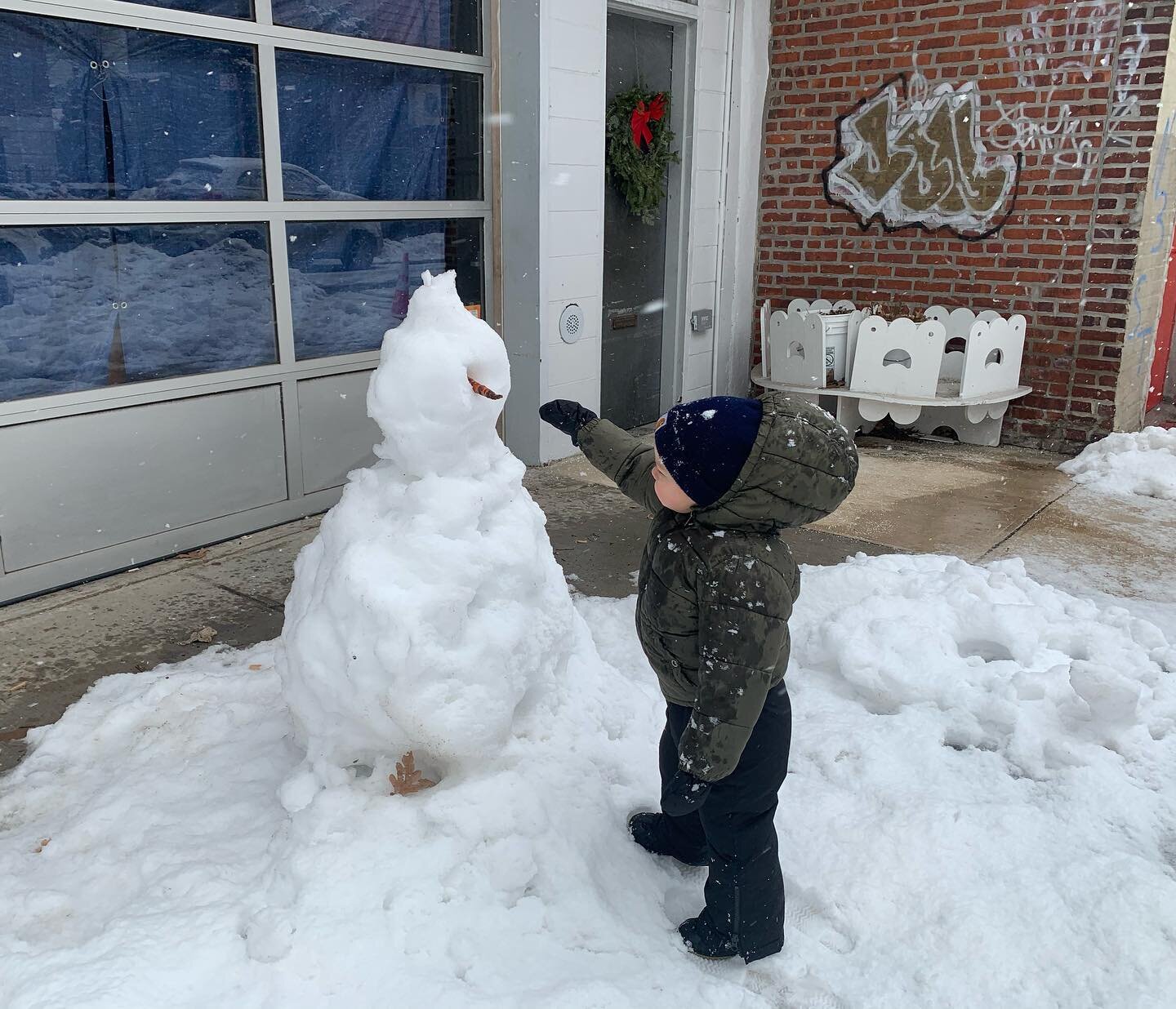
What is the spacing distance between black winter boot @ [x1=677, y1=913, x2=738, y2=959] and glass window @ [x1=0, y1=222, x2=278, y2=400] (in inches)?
135

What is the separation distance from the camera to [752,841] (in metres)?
2.27

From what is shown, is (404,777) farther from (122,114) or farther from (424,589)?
(122,114)

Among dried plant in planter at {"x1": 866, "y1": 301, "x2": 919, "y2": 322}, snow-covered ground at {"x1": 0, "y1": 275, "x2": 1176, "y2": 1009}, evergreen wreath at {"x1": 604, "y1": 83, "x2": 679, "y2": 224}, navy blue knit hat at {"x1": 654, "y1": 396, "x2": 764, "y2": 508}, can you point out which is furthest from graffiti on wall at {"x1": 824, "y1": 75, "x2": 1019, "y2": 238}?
navy blue knit hat at {"x1": 654, "y1": 396, "x2": 764, "y2": 508}

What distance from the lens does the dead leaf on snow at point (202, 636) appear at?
12.6ft

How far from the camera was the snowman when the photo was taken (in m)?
2.46

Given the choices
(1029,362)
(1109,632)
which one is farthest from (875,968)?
(1029,362)

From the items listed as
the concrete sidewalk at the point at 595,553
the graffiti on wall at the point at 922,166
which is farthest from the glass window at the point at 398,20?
the graffiti on wall at the point at 922,166

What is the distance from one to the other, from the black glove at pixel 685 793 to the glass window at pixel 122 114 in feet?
11.6

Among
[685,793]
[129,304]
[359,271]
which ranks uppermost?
[359,271]

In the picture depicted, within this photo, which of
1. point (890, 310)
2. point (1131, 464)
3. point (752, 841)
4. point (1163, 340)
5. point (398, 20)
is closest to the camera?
point (752, 841)

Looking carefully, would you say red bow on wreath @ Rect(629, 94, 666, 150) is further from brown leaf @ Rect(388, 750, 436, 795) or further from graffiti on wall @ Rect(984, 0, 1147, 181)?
brown leaf @ Rect(388, 750, 436, 795)

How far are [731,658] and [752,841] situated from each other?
499 mm

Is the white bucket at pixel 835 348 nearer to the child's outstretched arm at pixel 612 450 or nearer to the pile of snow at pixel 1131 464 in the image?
the pile of snow at pixel 1131 464

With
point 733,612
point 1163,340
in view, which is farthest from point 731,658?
point 1163,340
